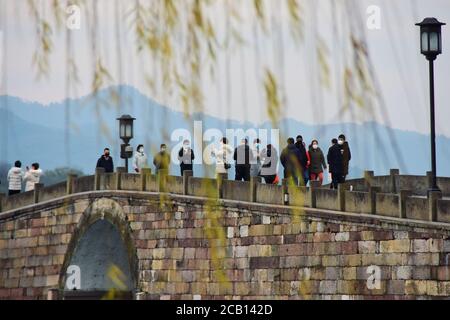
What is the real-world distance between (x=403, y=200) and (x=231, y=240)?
9034 mm

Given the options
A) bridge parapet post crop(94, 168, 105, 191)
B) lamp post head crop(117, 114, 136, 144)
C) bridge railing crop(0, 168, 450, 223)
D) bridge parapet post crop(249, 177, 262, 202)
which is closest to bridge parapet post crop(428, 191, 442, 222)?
bridge railing crop(0, 168, 450, 223)

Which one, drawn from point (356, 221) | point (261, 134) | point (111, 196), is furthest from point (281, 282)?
point (261, 134)

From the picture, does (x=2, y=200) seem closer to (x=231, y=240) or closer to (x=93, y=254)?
(x=93, y=254)

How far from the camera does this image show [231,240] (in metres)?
35.8

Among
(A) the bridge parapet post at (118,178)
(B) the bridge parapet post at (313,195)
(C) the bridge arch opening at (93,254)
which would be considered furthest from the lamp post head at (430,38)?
(C) the bridge arch opening at (93,254)

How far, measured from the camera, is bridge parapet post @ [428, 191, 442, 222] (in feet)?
85.1

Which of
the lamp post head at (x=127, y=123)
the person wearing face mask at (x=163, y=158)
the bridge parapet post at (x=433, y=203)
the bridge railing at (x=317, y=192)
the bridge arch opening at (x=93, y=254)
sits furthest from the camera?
the bridge arch opening at (x=93, y=254)

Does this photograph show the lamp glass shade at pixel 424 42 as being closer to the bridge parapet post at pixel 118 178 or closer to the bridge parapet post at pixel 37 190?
the bridge parapet post at pixel 118 178

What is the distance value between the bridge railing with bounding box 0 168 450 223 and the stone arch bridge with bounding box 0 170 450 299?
0.12ft

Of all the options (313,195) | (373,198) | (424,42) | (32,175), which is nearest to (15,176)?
(32,175)

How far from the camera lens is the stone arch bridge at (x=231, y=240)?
2819 centimetres

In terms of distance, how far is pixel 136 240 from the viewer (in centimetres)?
4153

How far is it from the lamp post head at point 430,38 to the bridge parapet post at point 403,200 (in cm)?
439
